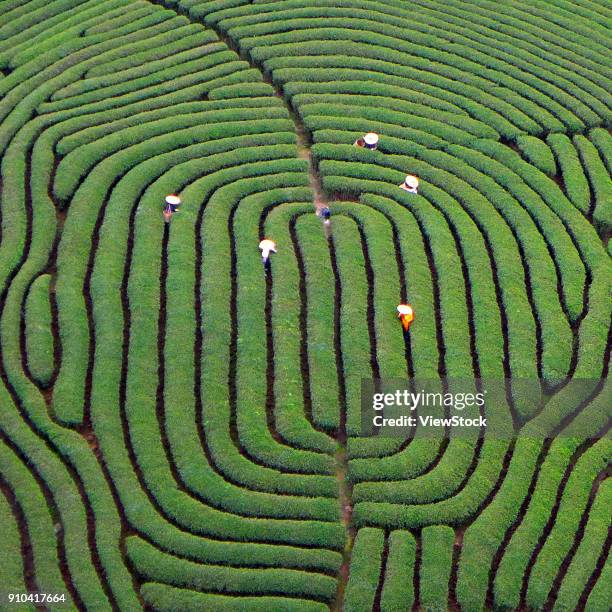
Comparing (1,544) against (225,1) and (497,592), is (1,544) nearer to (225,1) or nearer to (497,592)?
(497,592)

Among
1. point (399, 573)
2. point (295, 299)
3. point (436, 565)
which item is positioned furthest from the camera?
point (295, 299)

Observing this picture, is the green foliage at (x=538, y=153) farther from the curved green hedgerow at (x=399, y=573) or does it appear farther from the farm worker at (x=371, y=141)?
the curved green hedgerow at (x=399, y=573)

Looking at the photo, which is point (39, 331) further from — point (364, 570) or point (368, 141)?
point (368, 141)

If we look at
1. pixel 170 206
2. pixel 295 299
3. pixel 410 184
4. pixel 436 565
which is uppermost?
pixel 410 184

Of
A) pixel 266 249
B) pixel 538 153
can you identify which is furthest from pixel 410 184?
pixel 266 249

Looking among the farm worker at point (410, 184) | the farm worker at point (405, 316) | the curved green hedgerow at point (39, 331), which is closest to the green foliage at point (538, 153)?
the farm worker at point (410, 184)

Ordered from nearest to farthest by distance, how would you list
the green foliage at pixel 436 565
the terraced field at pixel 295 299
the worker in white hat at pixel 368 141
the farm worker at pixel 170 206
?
1. the green foliage at pixel 436 565
2. the terraced field at pixel 295 299
3. the farm worker at pixel 170 206
4. the worker in white hat at pixel 368 141
